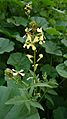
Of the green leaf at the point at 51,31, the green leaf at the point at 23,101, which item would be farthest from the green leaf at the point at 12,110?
the green leaf at the point at 51,31

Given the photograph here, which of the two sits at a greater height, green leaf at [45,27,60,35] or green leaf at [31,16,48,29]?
green leaf at [45,27,60,35]

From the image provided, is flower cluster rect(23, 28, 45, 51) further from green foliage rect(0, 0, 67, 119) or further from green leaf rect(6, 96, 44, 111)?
green leaf rect(6, 96, 44, 111)

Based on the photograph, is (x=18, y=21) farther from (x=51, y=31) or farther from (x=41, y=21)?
(x=51, y=31)

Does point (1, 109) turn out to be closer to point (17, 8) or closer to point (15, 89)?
point (15, 89)

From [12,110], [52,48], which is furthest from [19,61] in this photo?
[12,110]

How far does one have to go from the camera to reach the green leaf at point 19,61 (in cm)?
189

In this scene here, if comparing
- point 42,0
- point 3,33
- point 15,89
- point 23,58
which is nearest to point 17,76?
point 15,89

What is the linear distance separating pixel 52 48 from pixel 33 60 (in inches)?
5.3

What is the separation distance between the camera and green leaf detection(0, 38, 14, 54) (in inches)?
78.0

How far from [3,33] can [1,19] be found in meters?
0.18

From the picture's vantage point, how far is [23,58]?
195 cm

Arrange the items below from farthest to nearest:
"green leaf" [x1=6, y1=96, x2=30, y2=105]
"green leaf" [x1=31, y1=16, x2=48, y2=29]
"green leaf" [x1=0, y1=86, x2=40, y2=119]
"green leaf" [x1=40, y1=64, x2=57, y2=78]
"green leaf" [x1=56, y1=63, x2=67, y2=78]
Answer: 1. "green leaf" [x1=31, y1=16, x2=48, y2=29]
2. "green leaf" [x1=40, y1=64, x2=57, y2=78]
3. "green leaf" [x1=56, y1=63, x2=67, y2=78]
4. "green leaf" [x1=0, y1=86, x2=40, y2=119]
5. "green leaf" [x1=6, y1=96, x2=30, y2=105]

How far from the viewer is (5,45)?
2.00m

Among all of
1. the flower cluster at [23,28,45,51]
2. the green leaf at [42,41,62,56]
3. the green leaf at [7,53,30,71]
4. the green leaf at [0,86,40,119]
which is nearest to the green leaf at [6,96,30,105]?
the green leaf at [0,86,40,119]
